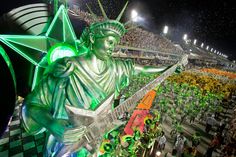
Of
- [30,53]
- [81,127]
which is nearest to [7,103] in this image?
[81,127]

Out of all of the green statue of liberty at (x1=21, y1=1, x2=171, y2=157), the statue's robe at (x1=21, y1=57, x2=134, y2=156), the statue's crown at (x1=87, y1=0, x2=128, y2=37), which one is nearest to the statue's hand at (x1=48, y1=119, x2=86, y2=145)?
the green statue of liberty at (x1=21, y1=1, x2=171, y2=157)

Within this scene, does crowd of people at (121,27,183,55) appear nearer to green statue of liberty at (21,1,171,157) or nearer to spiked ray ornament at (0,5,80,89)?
spiked ray ornament at (0,5,80,89)

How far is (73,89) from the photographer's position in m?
1.66

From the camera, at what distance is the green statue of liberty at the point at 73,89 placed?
1.40 meters

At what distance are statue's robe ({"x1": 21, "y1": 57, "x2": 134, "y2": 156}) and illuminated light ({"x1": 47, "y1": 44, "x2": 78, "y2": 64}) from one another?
0.16 meters

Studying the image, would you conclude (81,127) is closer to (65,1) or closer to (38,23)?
(38,23)

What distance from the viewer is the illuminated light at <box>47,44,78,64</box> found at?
1.73 meters

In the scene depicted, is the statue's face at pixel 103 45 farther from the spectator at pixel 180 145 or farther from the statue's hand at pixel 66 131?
the spectator at pixel 180 145

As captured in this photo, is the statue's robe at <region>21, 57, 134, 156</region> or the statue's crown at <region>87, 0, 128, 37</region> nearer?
the statue's robe at <region>21, 57, 134, 156</region>

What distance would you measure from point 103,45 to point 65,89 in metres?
0.54

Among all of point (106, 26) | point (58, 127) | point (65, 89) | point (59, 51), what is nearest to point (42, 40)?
point (59, 51)

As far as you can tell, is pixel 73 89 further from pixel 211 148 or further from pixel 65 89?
pixel 211 148

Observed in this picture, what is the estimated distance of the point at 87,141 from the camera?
143 centimetres

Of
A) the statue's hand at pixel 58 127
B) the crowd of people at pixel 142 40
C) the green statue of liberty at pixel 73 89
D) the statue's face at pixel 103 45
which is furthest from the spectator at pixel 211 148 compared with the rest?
the crowd of people at pixel 142 40
